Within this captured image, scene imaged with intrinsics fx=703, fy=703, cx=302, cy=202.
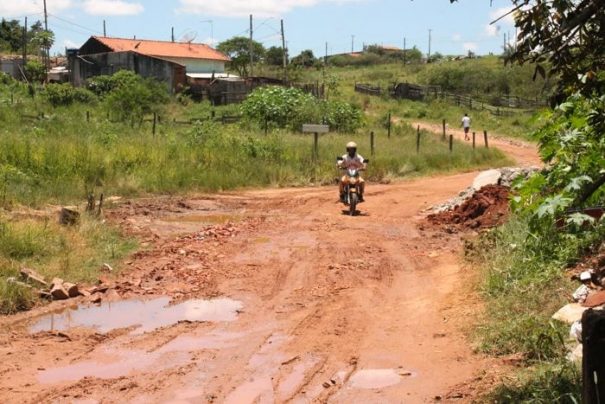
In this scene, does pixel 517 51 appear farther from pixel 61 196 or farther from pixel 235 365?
pixel 61 196

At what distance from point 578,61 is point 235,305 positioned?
5.13 m

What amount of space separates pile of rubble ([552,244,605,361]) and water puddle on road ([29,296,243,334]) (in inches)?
135

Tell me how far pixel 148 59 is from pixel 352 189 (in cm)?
4100

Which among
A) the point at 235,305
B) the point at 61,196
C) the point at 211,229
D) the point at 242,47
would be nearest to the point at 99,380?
the point at 235,305

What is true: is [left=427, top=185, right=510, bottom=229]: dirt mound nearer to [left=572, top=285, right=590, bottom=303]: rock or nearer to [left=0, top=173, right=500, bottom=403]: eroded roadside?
[left=0, top=173, right=500, bottom=403]: eroded roadside

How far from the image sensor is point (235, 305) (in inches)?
320

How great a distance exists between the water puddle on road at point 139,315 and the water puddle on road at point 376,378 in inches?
82.1

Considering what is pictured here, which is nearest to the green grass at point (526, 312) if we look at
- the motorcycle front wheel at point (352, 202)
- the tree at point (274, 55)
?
the motorcycle front wheel at point (352, 202)

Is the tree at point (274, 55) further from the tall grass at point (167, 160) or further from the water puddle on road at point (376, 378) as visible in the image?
the water puddle on road at point (376, 378)

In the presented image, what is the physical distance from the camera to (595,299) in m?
5.95

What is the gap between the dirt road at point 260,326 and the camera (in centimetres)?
569

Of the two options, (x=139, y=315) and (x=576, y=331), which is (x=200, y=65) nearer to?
(x=139, y=315)

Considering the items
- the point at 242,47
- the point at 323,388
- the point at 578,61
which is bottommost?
the point at 323,388

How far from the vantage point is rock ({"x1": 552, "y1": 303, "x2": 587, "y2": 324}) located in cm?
595
